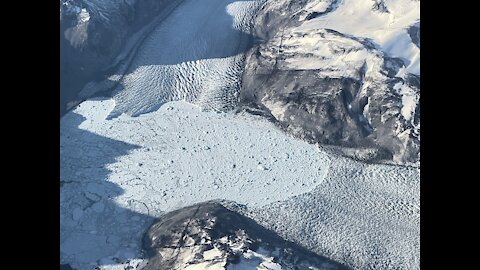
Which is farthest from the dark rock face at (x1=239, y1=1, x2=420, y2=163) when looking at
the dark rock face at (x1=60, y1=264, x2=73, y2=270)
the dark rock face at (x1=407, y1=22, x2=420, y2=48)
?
the dark rock face at (x1=60, y1=264, x2=73, y2=270)

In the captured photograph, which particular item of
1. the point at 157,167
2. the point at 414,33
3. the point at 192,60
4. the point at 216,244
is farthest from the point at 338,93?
the point at 216,244

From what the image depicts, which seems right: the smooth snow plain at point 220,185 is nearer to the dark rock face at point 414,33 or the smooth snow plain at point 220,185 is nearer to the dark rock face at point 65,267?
the dark rock face at point 65,267

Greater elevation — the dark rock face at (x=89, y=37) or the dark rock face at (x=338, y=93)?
the dark rock face at (x=89, y=37)

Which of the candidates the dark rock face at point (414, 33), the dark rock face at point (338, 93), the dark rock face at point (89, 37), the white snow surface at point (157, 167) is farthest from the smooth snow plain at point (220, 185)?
the dark rock face at point (414, 33)

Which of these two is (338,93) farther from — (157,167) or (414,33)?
(157,167)

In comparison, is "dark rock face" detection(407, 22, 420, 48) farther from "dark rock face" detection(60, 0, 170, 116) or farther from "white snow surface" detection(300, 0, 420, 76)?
"dark rock face" detection(60, 0, 170, 116)
